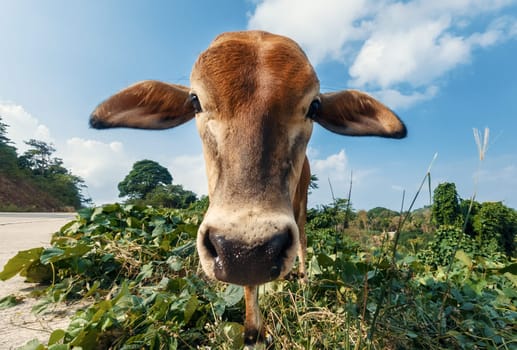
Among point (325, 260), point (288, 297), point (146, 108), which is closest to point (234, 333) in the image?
point (288, 297)

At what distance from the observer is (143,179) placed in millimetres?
45094

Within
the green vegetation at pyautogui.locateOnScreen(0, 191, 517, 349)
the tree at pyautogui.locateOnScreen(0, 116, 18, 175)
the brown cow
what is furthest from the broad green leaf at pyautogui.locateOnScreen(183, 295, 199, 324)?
the tree at pyautogui.locateOnScreen(0, 116, 18, 175)

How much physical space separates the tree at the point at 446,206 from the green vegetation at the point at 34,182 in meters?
27.2

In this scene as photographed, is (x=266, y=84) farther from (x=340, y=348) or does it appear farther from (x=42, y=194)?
(x=42, y=194)

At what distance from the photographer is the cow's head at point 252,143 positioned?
56.3 inches

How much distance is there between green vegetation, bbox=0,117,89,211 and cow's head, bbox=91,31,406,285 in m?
27.8

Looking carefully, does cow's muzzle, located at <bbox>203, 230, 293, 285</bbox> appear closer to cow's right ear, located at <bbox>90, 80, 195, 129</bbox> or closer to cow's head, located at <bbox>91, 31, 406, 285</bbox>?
cow's head, located at <bbox>91, 31, 406, 285</bbox>

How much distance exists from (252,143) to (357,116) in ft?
5.76

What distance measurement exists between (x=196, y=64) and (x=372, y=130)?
1.77 metres

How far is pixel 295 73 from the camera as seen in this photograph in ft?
7.06

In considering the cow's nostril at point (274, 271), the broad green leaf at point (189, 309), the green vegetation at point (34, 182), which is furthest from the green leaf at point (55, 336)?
the green vegetation at point (34, 182)

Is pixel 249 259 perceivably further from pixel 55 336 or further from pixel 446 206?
pixel 446 206

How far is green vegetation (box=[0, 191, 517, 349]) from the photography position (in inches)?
83.5

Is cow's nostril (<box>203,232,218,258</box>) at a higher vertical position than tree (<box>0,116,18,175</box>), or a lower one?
lower
